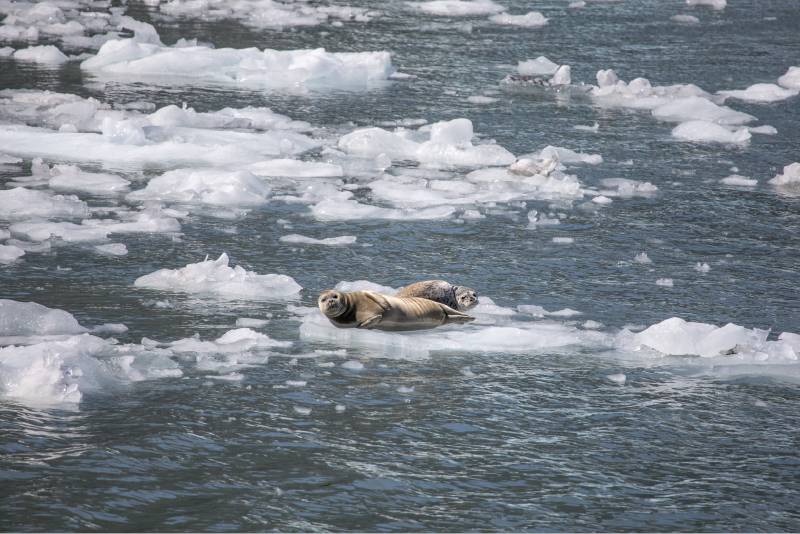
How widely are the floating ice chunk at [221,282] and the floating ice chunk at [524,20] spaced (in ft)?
38.0

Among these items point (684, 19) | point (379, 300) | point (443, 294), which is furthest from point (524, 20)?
point (379, 300)

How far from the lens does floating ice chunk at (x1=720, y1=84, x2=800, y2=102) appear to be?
33.1ft

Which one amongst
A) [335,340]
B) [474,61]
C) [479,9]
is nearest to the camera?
[335,340]

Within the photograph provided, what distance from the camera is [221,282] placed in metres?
4.59

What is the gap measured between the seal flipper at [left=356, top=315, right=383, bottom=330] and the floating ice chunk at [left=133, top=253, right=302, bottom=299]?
69 cm

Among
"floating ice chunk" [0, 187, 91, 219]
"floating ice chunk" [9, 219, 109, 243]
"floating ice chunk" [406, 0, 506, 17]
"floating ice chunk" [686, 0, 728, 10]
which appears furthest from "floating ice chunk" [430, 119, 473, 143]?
"floating ice chunk" [686, 0, 728, 10]

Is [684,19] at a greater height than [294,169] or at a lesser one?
greater

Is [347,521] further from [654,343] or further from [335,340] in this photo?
[654,343]

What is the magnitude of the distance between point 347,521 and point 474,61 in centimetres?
1018

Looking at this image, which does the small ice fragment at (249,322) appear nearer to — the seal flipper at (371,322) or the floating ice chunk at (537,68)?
the seal flipper at (371,322)

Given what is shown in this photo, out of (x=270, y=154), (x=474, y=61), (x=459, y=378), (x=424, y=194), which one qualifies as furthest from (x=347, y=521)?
(x=474, y=61)

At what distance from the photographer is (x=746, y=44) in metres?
13.3

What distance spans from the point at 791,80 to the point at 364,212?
284 inches

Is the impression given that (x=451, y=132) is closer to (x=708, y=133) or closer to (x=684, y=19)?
(x=708, y=133)
